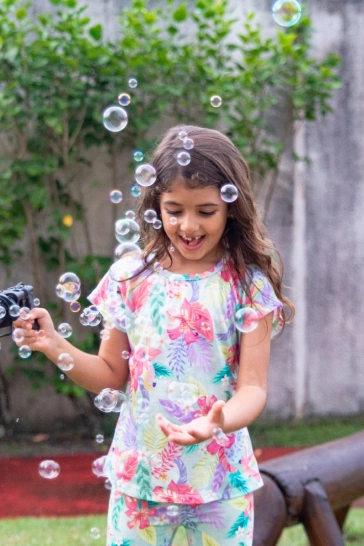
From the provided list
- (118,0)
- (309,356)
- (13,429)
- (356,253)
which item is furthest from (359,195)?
(13,429)

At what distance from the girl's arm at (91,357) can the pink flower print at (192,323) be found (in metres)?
0.18

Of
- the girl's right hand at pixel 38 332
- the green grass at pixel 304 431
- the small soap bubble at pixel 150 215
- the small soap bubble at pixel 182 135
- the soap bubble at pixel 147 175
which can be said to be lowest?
the green grass at pixel 304 431

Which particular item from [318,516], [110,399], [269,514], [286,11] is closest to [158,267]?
[110,399]

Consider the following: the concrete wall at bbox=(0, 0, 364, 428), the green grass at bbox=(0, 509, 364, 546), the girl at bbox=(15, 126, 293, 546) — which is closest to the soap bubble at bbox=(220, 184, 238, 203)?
the girl at bbox=(15, 126, 293, 546)

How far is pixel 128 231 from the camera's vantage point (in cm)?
217

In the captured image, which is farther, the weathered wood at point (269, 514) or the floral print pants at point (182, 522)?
the weathered wood at point (269, 514)

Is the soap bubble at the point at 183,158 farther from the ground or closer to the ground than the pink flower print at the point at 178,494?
farther from the ground

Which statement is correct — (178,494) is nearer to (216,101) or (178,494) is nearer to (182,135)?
(182,135)

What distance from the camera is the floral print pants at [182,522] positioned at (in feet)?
5.80

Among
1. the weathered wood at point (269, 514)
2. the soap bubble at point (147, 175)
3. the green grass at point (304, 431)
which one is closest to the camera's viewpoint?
the soap bubble at point (147, 175)

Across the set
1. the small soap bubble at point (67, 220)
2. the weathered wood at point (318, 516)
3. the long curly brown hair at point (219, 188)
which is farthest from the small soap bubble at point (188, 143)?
the small soap bubble at point (67, 220)

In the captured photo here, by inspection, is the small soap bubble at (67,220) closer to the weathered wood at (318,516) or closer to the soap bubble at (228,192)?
the weathered wood at (318,516)

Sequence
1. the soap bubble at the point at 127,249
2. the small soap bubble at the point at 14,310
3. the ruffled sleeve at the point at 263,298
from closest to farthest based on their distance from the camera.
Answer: the small soap bubble at the point at 14,310 → the ruffled sleeve at the point at 263,298 → the soap bubble at the point at 127,249

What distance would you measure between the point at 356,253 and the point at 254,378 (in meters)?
4.21
